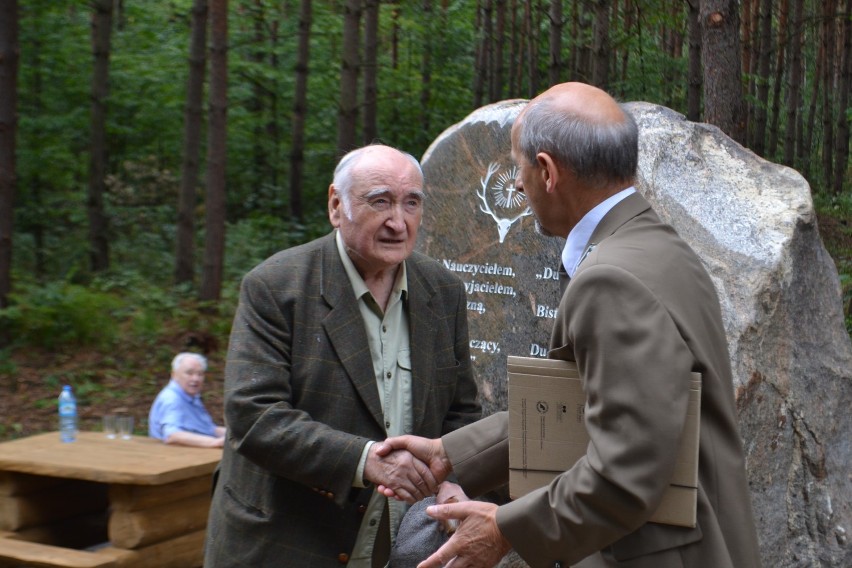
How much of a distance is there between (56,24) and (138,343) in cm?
637

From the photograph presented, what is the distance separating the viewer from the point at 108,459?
5348 millimetres

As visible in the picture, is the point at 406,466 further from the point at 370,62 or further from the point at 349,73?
the point at 370,62

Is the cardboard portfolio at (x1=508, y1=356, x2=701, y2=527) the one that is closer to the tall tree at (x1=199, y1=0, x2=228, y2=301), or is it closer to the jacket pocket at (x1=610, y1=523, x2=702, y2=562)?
the jacket pocket at (x1=610, y1=523, x2=702, y2=562)

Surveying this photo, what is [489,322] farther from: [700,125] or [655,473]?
[655,473]

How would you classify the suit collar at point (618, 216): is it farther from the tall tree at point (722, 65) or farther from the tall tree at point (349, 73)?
the tall tree at point (349, 73)

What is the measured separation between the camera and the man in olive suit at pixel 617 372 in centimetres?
206

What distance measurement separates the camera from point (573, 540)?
85.3 inches

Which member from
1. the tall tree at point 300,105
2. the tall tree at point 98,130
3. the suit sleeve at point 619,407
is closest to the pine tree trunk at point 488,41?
the tall tree at point 300,105

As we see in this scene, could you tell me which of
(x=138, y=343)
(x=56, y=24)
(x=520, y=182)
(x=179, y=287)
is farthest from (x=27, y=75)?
(x=520, y=182)

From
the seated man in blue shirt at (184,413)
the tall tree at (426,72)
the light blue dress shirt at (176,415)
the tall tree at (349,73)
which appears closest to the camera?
the seated man in blue shirt at (184,413)

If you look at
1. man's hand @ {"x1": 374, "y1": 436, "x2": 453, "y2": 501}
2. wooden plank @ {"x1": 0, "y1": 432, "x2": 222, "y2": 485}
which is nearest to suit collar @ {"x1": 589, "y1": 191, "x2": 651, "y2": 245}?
man's hand @ {"x1": 374, "y1": 436, "x2": 453, "y2": 501}

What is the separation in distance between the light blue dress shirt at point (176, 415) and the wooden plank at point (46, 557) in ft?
4.23

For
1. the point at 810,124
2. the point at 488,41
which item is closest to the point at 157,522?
the point at 488,41

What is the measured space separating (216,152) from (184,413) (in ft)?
22.4
